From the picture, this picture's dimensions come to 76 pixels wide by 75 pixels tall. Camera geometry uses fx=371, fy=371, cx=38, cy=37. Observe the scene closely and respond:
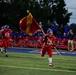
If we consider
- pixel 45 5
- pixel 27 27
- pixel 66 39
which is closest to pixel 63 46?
A: pixel 66 39

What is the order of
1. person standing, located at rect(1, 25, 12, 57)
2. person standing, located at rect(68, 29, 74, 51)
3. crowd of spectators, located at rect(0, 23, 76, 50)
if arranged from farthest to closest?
crowd of spectators, located at rect(0, 23, 76, 50) < person standing, located at rect(68, 29, 74, 51) < person standing, located at rect(1, 25, 12, 57)

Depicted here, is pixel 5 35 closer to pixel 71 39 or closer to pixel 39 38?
pixel 71 39

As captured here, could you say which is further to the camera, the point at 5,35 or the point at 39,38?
the point at 39,38

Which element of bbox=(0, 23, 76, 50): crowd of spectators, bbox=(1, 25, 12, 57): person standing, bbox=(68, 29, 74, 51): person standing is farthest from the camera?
bbox=(0, 23, 76, 50): crowd of spectators

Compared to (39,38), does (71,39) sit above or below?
below

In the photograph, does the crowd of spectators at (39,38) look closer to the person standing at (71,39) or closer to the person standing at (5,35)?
the person standing at (71,39)

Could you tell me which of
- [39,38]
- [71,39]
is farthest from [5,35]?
[39,38]

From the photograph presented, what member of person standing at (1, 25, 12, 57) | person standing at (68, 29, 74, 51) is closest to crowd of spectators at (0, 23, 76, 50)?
person standing at (68, 29, 74, 51)

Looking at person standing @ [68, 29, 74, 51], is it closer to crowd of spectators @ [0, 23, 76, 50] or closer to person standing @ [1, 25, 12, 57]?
crowd of spectators @ [0, 23, 76, 50]

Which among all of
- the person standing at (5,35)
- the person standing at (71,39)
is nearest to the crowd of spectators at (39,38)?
the person standing at (71,39)

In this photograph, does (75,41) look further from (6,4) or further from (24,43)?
(6,4)

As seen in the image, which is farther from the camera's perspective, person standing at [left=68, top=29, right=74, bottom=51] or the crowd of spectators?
the crowd of spectators

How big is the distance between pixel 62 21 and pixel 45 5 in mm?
10311

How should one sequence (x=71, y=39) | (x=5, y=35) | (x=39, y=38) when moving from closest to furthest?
(x=5, y=35) → (x=71, y=39) → (x=39, y=38)
